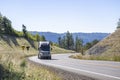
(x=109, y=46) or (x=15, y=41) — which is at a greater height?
(x=109, y=46)

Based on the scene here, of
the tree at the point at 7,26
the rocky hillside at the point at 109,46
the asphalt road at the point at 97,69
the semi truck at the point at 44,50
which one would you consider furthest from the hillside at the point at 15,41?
the asphalt road at the point at 97,69

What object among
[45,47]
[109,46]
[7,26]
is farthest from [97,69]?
[7,26]

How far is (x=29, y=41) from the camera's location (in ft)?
484

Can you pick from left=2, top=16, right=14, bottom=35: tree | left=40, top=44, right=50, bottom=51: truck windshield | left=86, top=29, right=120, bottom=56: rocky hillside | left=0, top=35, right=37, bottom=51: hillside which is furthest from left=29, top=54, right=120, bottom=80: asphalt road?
left=2, top=16, right=14, bottom=35: tree

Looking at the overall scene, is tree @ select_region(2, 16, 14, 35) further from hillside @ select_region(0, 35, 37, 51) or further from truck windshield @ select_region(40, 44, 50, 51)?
truck windshield @ select_region(40, 44, 50, 51)

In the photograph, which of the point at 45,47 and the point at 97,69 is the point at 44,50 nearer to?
the point at 45,47

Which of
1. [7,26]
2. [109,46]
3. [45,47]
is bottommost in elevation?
[109,46]

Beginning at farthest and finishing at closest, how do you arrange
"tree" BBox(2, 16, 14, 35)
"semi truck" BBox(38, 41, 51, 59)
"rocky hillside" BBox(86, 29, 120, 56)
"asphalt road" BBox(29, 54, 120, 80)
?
"tree" BBox(2, 16, 14, 35)
"rocky hillside" BBox(86, 29, 120, 56)
"semi truck" BBox(38, 41, 51, 59)
"asphalt road" BBox(29, 54, 120, 80)

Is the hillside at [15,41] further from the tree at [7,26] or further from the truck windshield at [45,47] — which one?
the truck windshield at [45,47]

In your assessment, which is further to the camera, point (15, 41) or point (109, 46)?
point (15, 41)

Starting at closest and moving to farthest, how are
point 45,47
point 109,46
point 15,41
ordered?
point 45,47, point 109,46, point 15,41

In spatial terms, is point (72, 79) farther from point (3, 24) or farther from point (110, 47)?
point (3, 24)

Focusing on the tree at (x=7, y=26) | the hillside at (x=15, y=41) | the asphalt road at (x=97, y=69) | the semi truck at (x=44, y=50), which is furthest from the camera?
the tree at (x=7, y=26)

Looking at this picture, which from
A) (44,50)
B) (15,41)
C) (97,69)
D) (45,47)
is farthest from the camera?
(15,41)
